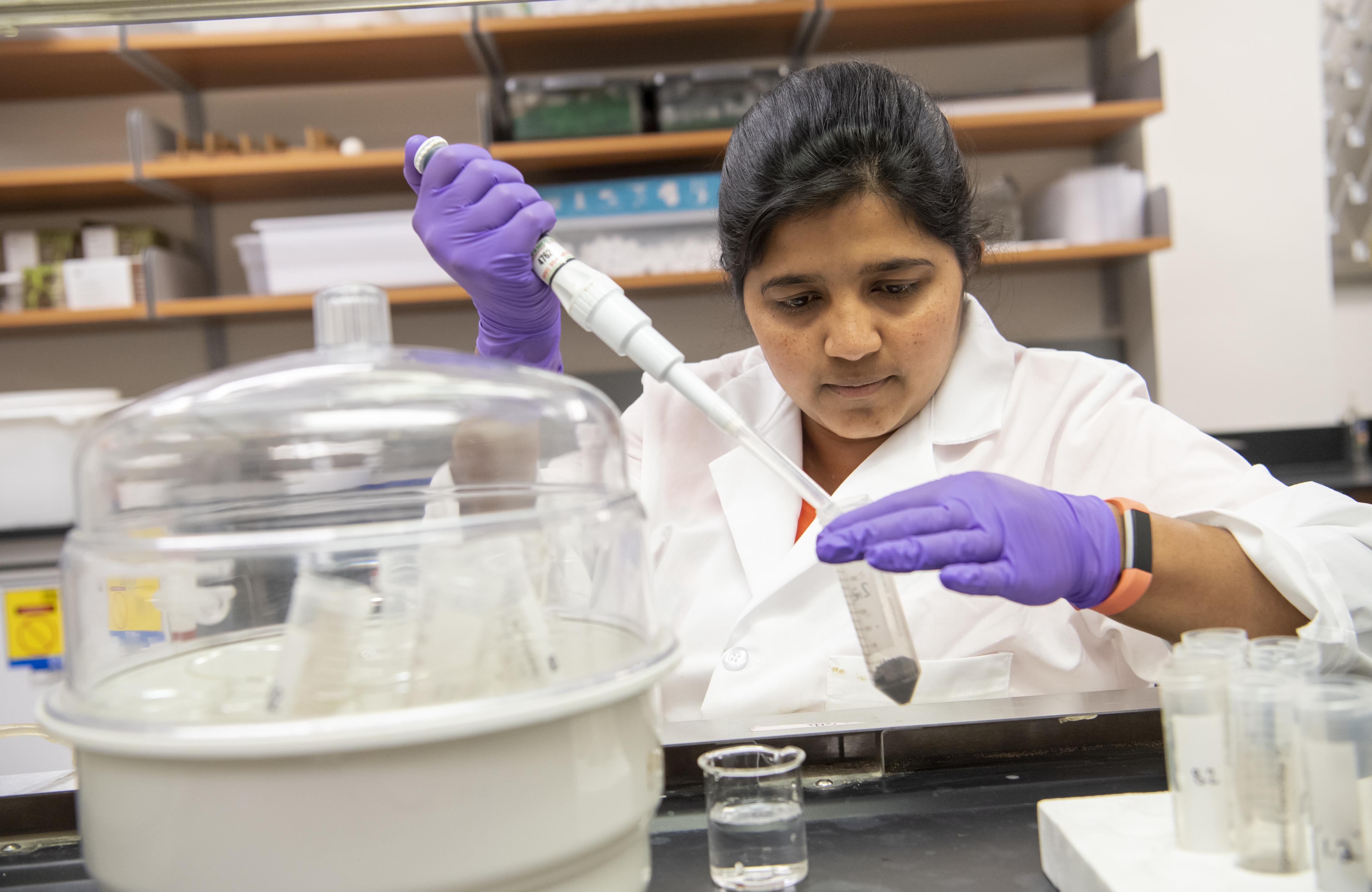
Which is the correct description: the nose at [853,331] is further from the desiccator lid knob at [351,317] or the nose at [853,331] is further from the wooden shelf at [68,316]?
the wooden shelf at [68,316]

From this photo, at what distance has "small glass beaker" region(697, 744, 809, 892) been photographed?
625mm

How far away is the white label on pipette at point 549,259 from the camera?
1.00 m

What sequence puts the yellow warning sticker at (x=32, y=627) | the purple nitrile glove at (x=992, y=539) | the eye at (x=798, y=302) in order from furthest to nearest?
1. the yellow warning sticker at (x=32, y=627)
2. the eye at (x=798, y=302)
3. the purple nitrile glove at (x=992, y=539)

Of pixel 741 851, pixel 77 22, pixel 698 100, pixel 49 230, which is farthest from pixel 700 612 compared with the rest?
pixel 49 230

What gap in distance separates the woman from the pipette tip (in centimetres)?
18

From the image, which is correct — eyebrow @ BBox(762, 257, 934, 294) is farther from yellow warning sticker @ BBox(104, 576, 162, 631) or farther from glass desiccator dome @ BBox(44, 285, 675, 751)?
yellow warning sticker @ BBox(104, 576, 162, 631)

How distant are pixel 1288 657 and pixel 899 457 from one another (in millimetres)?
739

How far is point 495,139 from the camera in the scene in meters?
2.61

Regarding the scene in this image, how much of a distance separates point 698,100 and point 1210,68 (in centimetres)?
148

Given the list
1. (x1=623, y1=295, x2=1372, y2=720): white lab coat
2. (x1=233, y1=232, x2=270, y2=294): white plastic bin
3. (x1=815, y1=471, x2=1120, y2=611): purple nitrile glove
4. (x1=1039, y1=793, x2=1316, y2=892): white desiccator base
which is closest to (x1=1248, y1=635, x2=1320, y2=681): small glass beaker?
(x1=1039, y1=793, x2=1316, y2=892): white desiccator base

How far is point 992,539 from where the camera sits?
2.83 ft

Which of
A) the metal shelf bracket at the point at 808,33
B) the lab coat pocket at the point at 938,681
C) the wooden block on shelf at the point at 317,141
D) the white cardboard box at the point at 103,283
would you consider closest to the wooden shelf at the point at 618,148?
the metal shelf bracket at the point at 808,33

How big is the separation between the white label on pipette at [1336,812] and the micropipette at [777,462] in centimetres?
30

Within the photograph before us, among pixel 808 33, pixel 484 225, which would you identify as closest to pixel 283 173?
pixel 808 33
